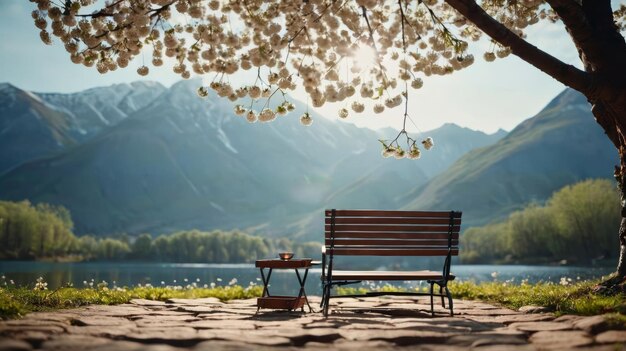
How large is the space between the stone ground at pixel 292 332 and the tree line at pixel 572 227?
6915cm

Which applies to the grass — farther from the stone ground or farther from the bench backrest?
the bench backrest

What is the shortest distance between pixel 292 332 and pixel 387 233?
102 inches

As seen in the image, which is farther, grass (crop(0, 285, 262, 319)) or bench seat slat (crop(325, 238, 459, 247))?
bench seat slat (crop(325, 238, 459, 247))

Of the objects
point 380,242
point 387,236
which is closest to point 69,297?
point 380,242

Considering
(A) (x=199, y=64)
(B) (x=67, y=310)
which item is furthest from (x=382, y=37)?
(B) (x=67, y=310)

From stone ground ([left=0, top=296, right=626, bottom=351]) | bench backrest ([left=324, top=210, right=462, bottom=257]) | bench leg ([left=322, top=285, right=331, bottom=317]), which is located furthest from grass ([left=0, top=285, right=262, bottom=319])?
bench backrest ([left=324, top=210, right=462, bottom=257])

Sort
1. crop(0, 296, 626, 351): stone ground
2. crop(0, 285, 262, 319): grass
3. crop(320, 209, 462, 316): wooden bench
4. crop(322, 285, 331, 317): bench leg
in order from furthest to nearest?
crop(320, 209, 462, 316): wooden bench, crop(322, 285, 331, 317): bench leg, crop(0, 285, 262, 319): grass, crop(0, 296, 626, 351): stone ground

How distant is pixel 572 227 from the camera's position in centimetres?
7250

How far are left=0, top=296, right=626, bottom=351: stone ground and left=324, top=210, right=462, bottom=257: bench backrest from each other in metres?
0.96

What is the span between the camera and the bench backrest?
746 centimetres

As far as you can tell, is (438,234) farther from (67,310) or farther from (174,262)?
(174,262)

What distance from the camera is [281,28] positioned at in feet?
28.2

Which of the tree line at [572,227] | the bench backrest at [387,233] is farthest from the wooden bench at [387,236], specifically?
the tree line at [572,227]

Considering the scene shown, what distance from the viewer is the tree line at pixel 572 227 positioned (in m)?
69.9
